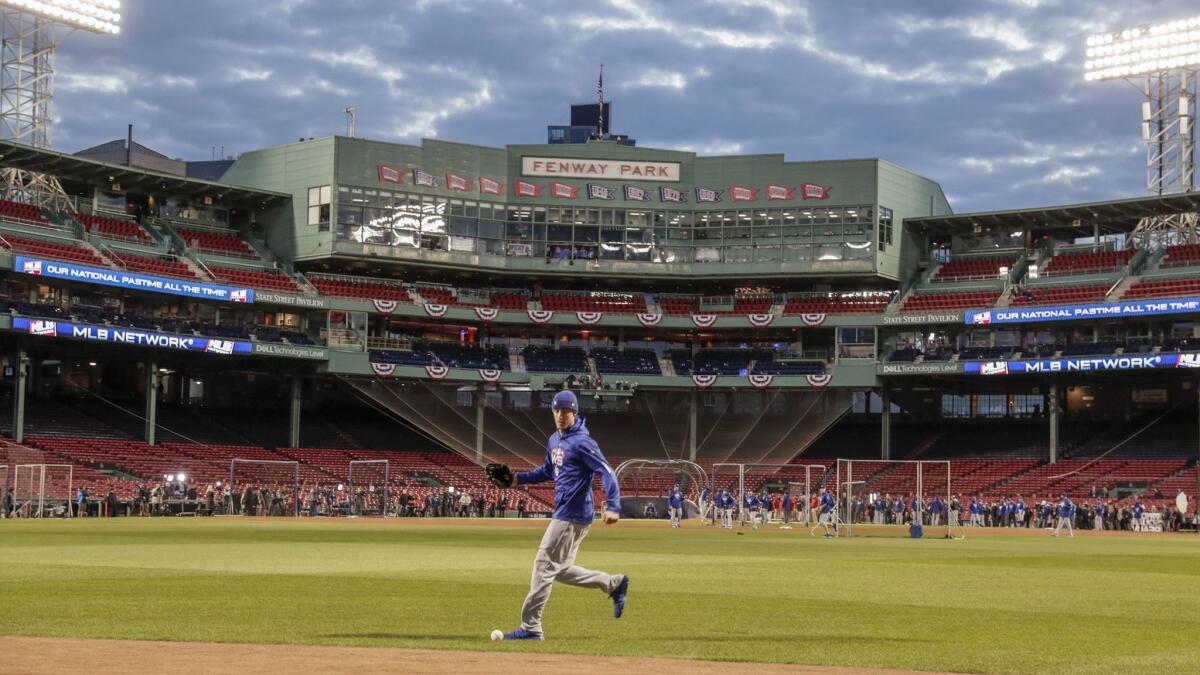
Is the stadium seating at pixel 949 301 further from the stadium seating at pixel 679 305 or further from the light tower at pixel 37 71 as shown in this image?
the light tower at pixel 37 71

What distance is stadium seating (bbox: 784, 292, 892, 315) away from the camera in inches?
3516

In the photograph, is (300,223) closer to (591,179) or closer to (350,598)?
(591,179)

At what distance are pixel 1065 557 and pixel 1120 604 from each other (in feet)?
53.6

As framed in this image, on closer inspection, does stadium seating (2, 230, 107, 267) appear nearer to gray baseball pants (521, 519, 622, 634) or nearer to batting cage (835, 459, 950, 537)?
batting cage (835, 459, 950, 537)

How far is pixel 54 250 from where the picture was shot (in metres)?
73.8

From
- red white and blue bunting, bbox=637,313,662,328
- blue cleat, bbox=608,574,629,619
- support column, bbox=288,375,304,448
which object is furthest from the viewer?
red white and blue bunting, bbox=637,313,662,328

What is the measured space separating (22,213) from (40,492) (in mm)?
25022

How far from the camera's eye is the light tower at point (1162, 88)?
270 ft

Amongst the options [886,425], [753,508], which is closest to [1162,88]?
[886,425]

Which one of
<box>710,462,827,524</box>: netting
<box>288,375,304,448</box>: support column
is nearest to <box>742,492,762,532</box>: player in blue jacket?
<box>710,462,827,524</box>: netting

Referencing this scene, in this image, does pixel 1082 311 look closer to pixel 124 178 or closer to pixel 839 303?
pixel 839 303

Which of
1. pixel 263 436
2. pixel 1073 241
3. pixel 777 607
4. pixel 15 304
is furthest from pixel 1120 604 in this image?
pixel 1073 241

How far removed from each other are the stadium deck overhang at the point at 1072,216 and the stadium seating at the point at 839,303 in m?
5.68

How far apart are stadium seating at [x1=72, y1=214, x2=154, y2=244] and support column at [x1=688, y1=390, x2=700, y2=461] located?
33551 mm
